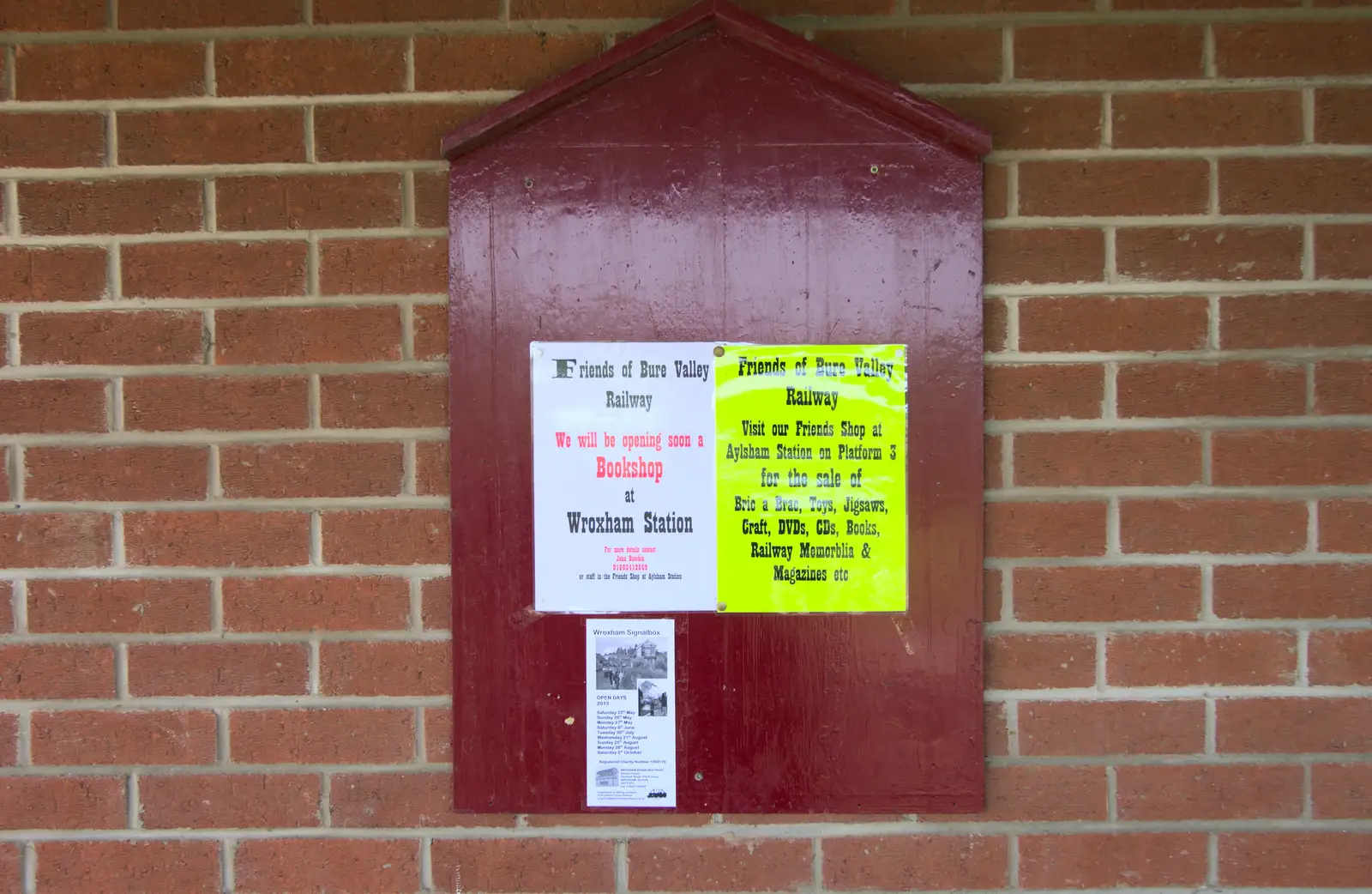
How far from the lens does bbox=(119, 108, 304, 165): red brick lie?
196 centimetres

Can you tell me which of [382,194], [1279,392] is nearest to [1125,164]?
[1279,392]

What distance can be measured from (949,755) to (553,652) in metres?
0.86

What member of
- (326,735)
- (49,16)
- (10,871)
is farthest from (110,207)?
(10,871)

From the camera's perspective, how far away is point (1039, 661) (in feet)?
6.42

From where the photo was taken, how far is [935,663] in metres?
1.93

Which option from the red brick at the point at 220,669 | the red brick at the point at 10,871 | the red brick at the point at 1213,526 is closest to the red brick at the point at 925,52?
the red brick at the point at 1213,526

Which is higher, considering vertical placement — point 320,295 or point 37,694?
point 320,295

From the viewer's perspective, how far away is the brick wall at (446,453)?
1928mm

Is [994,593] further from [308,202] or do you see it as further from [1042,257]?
[308,202]

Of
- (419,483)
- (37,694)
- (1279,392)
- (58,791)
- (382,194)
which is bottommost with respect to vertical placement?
(58,791)

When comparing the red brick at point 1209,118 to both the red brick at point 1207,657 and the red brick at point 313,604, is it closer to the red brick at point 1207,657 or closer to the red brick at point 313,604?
the red brick at point 1207,657

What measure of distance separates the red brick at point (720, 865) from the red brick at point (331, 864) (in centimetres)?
50

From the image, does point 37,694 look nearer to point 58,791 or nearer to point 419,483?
point 58,791

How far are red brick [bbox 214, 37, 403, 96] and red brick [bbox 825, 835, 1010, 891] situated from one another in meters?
1.89
